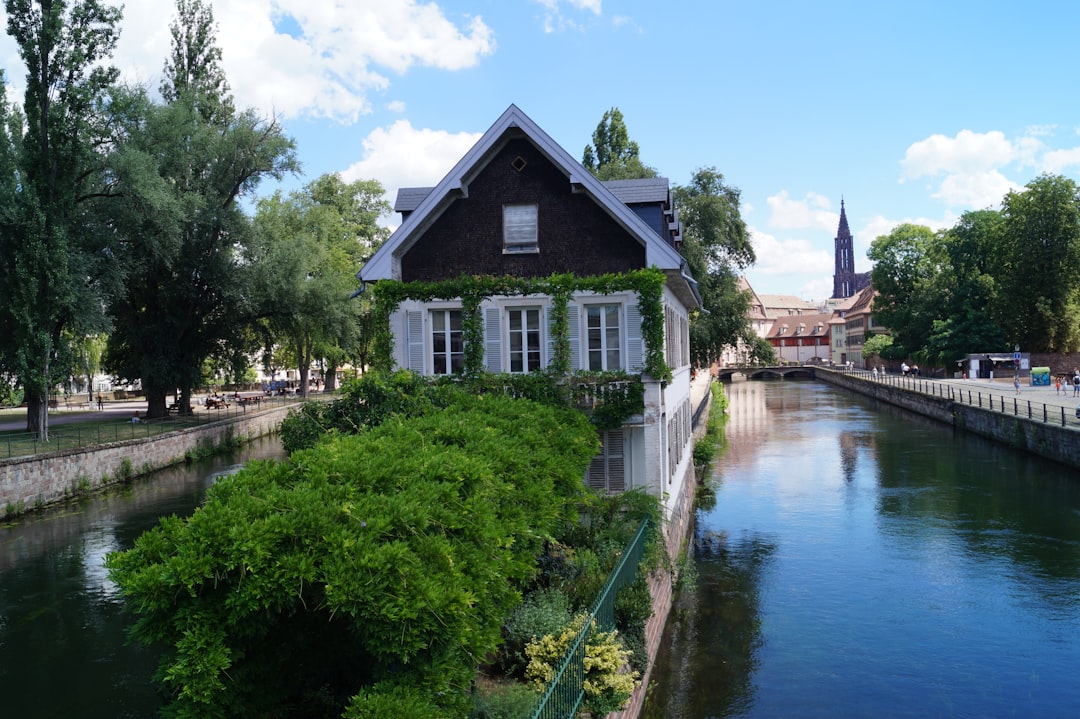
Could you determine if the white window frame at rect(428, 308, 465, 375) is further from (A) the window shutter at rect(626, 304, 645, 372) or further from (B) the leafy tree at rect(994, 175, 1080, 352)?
(B) the leafy tree at rect(994, 175, 1080, 352)

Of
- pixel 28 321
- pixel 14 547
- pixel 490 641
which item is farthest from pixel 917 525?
pixel 28 321

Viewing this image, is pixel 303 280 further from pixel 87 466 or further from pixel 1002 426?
pixel 1002 426

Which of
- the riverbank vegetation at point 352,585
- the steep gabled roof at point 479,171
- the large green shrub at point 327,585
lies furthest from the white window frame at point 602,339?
the large green shrub at point 327,585

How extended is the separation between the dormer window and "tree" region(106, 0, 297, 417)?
23.1 metres

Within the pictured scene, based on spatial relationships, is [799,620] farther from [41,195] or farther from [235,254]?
[235,254]

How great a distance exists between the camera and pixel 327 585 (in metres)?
6.79

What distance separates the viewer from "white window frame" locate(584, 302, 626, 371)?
19.2 m

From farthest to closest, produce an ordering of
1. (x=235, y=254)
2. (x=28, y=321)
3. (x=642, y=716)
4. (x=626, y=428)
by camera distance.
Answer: (x=235, y=254)
(x=28, y=321)
(x=626, y=428)
(x=642, y=716)

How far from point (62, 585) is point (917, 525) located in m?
23.9

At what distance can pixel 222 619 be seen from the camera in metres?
6.90

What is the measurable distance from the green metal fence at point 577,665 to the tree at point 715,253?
1415 inches

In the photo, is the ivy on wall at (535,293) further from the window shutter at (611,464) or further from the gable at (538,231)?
the window shutter at (611,464)

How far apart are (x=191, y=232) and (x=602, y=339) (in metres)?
30.7

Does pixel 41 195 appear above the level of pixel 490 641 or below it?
above
